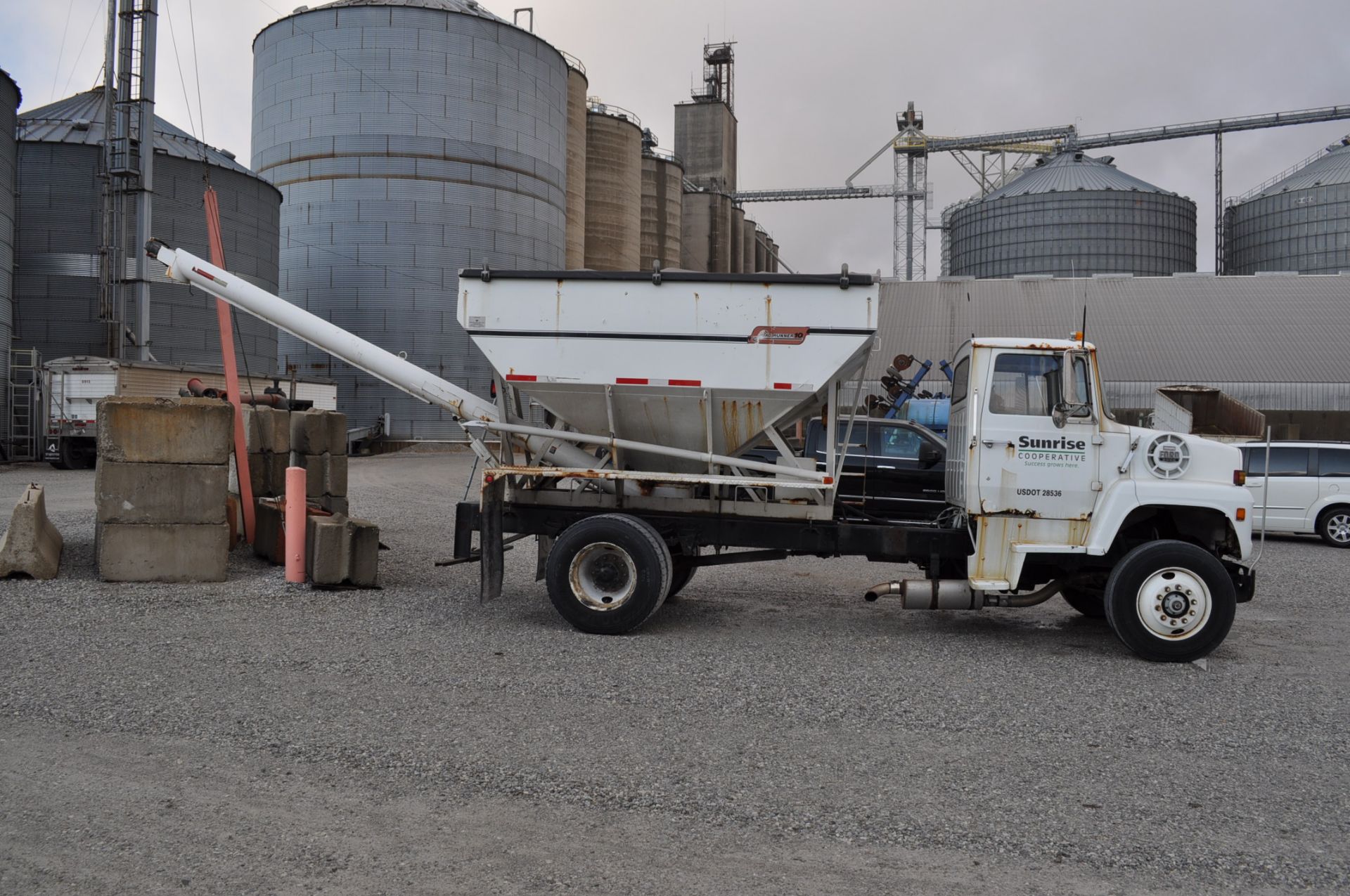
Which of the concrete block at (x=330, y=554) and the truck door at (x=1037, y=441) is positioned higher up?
the truck door at (x=1037, y=441)

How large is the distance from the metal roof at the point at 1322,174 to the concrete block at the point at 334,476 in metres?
54.6

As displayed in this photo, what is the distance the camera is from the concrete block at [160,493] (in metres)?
10.0

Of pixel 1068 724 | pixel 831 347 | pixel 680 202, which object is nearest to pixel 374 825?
pixel 1068 724

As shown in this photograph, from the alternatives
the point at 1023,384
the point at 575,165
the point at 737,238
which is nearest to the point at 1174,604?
the point at 1023,384

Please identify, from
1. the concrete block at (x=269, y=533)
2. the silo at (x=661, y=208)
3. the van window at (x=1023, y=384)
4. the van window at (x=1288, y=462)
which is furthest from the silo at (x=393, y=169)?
the van window at (x=1023, y=384)

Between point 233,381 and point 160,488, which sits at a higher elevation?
point 233,381

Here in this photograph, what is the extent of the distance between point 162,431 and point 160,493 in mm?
608

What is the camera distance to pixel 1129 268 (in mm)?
54219

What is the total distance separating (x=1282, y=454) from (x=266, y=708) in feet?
54.8

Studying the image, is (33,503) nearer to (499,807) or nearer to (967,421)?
(499,807)

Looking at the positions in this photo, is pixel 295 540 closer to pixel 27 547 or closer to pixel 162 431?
pixel 162 431

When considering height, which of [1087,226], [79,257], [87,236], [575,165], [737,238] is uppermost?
[737,238]

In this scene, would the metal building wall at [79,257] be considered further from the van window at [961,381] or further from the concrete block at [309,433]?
the van window at [961,381]

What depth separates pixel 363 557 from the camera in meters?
10.4
